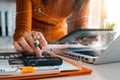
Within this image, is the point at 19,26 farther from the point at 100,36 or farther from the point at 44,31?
the point at 100,36

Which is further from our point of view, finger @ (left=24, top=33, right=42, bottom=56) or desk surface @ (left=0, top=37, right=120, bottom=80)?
finger @ (left=24, top=33, right=42, bottom=56)

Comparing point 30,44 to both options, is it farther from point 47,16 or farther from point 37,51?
point 47,16

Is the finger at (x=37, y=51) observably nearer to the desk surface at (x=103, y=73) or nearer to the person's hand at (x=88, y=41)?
the desk surface at (x=103, y=73)

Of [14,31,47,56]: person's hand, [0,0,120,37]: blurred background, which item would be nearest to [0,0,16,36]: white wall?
[0,0,120,37]: blurred background

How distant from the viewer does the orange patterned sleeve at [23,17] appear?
0.94m

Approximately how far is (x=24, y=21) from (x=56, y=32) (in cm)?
17

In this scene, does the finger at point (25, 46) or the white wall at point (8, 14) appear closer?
the finger at point (25, 46)

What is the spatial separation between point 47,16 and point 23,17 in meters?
0.12

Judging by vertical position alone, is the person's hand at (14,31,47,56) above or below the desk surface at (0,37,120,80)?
above

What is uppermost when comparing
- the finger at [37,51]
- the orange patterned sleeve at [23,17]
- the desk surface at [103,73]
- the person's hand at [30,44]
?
the orange patterned sleeve at [23,17]

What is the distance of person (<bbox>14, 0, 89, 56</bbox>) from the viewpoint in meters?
0.95

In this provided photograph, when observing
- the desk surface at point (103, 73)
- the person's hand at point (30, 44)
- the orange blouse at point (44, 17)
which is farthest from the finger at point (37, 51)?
the orange blouse at point (44, 17)

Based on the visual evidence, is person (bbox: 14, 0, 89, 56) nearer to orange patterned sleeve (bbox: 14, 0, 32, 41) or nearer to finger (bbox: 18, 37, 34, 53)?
orange patterned sleeve (bbox: 14, 0, 32, 41)

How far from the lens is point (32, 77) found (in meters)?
0.49
